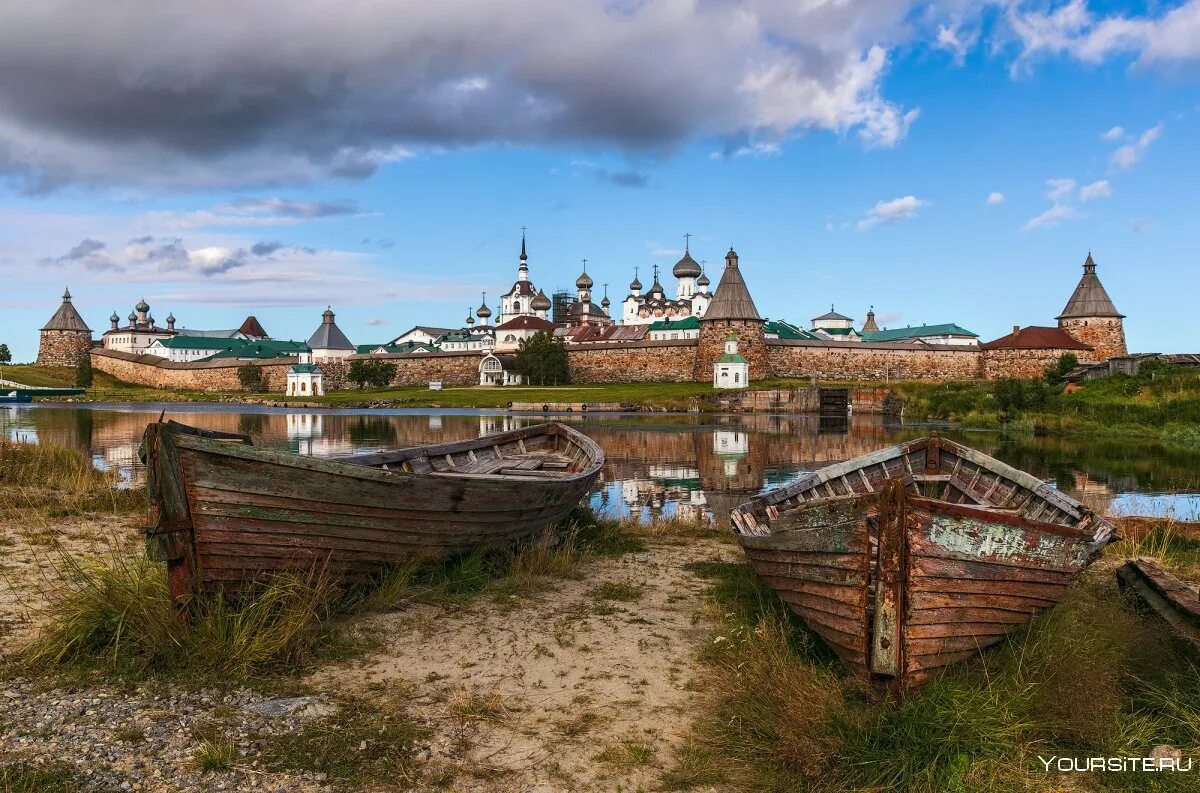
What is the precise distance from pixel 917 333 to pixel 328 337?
3005 inches

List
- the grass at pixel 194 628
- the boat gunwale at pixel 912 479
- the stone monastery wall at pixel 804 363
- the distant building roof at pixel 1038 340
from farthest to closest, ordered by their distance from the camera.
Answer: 1. the stone monastery wall at pixel 804 363
2. the distant building roof at pixel 1038 340
3. the boat gunwale at pixel 912 479
4. the grass at pixel 194 628

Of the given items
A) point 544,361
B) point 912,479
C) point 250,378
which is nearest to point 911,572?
point 912,479

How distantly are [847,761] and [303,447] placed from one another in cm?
2702

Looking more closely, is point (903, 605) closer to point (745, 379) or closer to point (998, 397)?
point (998, 397)

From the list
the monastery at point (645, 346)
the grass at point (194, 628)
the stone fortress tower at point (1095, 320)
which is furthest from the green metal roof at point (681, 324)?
the grass at point (194, 628)

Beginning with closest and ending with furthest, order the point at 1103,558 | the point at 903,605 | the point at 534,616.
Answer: the point at 903,605 < the point at 534,616 < the point at 1103,558

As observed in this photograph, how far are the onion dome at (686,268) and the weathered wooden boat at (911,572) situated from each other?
116 metres

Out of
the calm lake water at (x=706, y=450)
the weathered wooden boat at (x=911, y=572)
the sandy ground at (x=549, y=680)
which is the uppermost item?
the weathered wooden boat at (x=911, y=572)

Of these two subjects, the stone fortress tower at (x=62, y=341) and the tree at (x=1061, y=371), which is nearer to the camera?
the tree at (x=1061, y=371)

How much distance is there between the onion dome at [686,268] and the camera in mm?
120188

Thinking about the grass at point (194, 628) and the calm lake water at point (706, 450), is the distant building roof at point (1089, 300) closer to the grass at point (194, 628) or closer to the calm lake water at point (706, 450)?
the calm lake water at point (706, 450)

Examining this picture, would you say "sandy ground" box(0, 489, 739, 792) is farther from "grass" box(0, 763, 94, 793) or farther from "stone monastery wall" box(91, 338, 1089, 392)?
"stone monastery wall" box(91, 338, 1089, 392)

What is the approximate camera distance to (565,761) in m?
4.60

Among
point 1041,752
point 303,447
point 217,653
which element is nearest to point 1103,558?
point 1041,752
